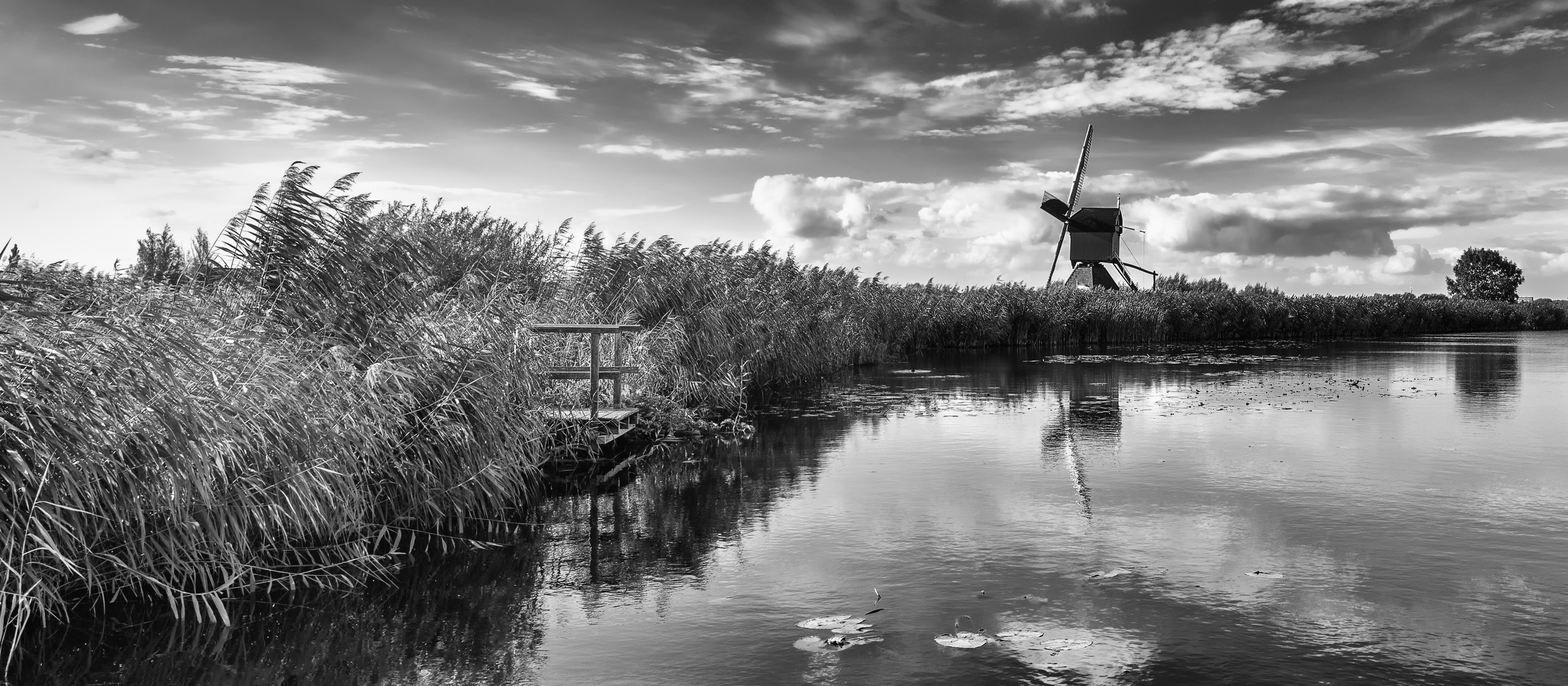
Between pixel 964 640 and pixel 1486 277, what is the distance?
129 metres

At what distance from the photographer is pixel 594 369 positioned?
13391mm

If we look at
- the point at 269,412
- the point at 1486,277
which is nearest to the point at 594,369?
the point at 269,412

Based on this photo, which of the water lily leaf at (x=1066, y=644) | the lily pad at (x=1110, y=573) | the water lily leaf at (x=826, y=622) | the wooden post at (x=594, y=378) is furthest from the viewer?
the wooden post at (x=594, y=378)

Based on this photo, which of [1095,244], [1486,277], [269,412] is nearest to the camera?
[269,412]

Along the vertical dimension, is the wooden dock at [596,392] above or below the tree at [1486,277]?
below

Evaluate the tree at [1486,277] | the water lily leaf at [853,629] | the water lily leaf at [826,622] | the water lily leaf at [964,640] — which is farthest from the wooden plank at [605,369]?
the tree at [1486,277]

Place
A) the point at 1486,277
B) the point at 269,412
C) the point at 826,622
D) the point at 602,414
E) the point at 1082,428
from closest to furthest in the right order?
the point at 826,622, the point at 269,412, the point at 602,414, the point at 1082,428, the point at 1486,277

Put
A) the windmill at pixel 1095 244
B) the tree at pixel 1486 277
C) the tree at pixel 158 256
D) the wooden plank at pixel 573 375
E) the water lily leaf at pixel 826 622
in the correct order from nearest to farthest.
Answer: the water lily leaf at pixel 826 622
the tree at pixel 158 256
the wooden plank at pixel 573 375
the windmill at pixel 1095 244
the tree at pixel 1486 277

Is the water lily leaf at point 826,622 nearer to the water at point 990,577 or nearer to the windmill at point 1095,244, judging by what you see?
the water at point 990,577

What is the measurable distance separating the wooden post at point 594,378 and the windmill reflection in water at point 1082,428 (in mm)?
5558

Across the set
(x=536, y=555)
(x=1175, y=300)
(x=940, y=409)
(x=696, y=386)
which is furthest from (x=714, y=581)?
(x=1175, y=300)

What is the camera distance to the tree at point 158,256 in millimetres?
10633

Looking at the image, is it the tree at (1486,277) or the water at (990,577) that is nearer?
the water at (990,577)

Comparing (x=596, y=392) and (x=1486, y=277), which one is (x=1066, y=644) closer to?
(x=596, y=392)
